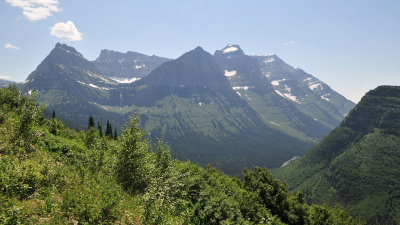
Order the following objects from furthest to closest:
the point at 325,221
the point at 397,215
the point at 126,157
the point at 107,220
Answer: the point at 397,215, the point at 325,221, the point at 126,157, the point at 107,220

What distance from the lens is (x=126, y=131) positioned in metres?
24.2

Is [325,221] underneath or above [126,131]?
underneath

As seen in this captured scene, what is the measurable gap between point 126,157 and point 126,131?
293 cm

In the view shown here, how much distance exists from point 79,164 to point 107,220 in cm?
1087

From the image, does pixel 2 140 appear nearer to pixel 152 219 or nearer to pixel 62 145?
pixel 62 145

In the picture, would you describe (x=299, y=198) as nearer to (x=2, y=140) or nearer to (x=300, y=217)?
(x=300, y=217)

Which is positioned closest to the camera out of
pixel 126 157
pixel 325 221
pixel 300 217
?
pixel 126 157

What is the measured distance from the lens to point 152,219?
1539cm

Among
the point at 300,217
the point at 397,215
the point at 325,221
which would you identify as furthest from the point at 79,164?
the point at 397,215

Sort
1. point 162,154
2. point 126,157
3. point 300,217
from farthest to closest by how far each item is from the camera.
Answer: point 300,217 < point 162,154 < point 126,157

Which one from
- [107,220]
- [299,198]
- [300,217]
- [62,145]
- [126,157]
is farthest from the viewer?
[299,198]

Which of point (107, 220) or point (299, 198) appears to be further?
point (299, 198)

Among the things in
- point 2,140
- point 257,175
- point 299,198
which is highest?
point 2,140

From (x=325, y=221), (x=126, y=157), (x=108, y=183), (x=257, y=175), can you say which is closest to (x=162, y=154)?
(x=126, y=157)
